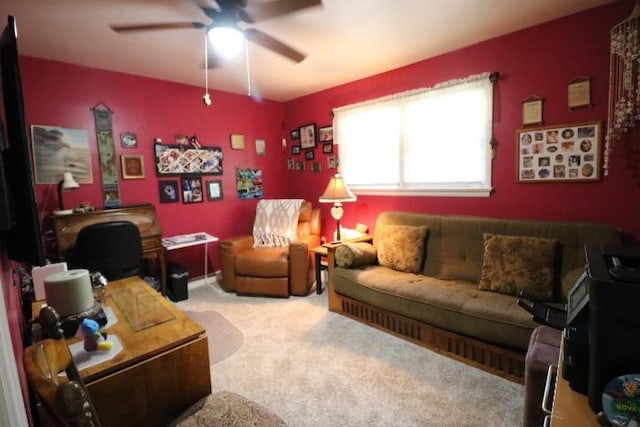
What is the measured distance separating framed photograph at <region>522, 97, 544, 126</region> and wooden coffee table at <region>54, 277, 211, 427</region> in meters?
2.74

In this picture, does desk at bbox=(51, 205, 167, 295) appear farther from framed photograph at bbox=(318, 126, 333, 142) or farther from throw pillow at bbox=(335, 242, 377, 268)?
framed photograph at bbox=(318, 126, 333, 142)

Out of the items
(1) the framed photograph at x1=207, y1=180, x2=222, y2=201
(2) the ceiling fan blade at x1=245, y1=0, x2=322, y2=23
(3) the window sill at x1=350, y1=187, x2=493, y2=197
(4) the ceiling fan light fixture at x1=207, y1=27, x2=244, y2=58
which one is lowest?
(3) the window sill at x1=350, y1=187, x2=493, y2=197

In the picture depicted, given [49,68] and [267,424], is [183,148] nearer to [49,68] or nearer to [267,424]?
[49,68]

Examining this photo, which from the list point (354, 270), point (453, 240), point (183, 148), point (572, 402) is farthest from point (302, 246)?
point (572, 402)

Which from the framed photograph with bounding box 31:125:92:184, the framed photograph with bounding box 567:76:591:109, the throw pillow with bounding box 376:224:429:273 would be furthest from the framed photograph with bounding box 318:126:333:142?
the framed photograph with bounding box 31:125:92:184

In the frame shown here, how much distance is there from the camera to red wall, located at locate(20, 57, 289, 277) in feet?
9.16

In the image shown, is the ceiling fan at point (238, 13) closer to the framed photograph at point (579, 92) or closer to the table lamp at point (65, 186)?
the table lamp at point (65, 186)

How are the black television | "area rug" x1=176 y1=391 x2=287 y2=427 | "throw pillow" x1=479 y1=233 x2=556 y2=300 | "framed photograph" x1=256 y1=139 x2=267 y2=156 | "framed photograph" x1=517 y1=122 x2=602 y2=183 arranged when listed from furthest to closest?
"framed photograph" x1=256 y1=139 x2=267 y2=156 < "framed photograph" x1=517 y1=122 x2=602 y2=183 < "throw pillow" x1=479 y1=233 x2=556 y2=300 < "area rug" x1=176 y1=391 x2=287 y2=427 < the black television

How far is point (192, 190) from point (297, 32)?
2189 millimetres

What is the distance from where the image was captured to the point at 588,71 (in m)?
2.21

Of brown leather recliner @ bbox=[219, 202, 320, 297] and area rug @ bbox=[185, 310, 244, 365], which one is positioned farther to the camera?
brown leather recliner @ bbox=[219, 202, 320, 297]

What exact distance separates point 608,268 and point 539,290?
1.56m

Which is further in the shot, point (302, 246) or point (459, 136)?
point (302, 246)

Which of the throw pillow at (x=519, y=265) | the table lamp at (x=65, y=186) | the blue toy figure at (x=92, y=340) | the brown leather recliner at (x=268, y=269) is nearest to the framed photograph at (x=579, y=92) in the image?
the throw pillow at (x=519, y=265)
